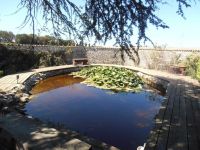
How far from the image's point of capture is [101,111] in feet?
34.0

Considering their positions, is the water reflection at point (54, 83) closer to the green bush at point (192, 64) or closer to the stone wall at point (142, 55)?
the stone wall at point (142, 55)

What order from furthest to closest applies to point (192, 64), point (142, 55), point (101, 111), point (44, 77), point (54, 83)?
point (142, 55)
point (44, 77)
point (54, 83)
point (192, 64)
point (101, 111)

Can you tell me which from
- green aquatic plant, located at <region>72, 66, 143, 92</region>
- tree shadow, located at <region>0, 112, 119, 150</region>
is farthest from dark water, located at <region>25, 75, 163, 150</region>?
tree shadow, located at <region>0, 112, 119, 150</region>

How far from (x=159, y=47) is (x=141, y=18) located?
59.8 feet

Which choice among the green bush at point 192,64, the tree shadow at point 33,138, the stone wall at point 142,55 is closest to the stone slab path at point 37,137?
the tree shadow at point 33,138

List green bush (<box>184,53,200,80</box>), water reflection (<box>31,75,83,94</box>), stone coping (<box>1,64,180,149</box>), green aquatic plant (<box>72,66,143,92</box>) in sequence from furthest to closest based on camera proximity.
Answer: green bush (<box>184,53,200,80</box>)
green aquatic plant (<box>72,66,143,92</box>)
water reflection (<box>31,75,83,94</box>)
stone coping (<box>1,64,180,149</box>)

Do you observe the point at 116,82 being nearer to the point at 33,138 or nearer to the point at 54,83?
the point at 54,83

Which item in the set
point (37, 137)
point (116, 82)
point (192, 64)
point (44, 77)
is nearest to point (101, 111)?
point (116, 82)

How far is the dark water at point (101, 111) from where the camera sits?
7.95 metres

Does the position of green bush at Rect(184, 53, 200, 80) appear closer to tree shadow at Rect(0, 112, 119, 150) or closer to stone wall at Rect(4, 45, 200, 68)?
stone wall at Rect(4, 45, 200, 68)

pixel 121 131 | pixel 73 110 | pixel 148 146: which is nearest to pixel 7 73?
pixel 73 110

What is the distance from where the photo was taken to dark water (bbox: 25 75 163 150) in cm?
795

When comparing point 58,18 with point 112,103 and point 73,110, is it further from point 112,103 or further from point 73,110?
point 112,103

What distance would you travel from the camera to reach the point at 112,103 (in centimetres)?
1160
